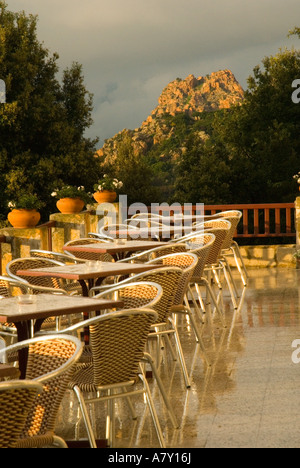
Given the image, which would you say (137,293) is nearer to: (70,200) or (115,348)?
(115,348)

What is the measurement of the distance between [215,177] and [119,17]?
8754 mm

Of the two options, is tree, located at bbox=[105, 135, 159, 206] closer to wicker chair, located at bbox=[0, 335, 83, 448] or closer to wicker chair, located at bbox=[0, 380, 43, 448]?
wicker chair, located at bbox=[0, 335, 83, 448]

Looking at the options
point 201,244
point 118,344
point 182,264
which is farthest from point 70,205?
point 118,344

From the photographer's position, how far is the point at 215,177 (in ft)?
87.1

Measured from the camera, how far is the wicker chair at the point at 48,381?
2797 mm

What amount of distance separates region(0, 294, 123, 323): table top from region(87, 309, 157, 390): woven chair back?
1.13 feet

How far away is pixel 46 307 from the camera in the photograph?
12.7 ft

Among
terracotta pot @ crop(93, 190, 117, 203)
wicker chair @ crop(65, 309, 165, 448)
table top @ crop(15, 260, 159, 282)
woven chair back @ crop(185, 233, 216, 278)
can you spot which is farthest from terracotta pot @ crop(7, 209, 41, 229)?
wicker chair @ crop(65, 309, 165, 448)

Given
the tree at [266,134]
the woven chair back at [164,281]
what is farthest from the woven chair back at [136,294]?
the tree at [266,134]

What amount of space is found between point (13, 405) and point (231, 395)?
2.46 meters

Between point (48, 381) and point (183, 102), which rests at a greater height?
point (183, 102)

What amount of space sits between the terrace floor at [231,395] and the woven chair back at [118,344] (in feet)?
1.65

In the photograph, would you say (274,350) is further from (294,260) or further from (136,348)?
(294,260)

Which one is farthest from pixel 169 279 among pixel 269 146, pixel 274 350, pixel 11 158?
pixel 269 146
